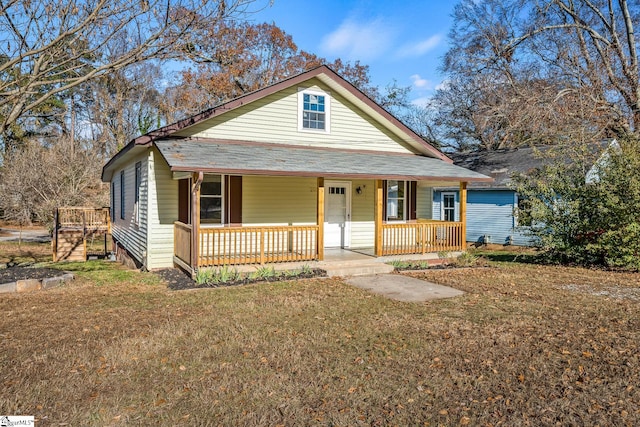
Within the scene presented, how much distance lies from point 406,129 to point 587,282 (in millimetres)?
6777

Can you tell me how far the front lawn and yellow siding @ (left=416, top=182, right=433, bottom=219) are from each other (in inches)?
270

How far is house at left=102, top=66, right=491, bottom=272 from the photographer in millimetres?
10289

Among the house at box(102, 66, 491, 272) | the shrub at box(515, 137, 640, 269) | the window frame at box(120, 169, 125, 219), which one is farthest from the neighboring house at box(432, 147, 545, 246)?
the window frame at box(120, 169, 125, 219)

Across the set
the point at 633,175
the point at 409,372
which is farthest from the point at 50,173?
the point at 633,175

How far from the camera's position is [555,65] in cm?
2038

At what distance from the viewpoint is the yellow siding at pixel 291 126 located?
11953 millimetres

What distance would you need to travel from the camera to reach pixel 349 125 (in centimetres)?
1358

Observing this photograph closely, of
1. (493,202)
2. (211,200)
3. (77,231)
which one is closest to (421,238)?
(211,200)

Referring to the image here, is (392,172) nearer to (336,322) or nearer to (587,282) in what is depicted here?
(587,282)

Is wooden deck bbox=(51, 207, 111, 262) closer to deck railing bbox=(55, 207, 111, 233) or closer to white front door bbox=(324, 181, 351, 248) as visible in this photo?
deck railing bbox=(55, 207, 111, 233)

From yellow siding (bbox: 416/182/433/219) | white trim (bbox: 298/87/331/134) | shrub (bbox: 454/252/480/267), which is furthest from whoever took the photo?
yellow siding (bbox: 416/182/433/219)

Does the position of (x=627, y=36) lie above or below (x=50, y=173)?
above

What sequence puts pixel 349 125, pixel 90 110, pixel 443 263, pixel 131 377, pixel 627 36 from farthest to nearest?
pixel 90 110 → pixel 627 36 → pixel 349 125 → pixel 443 263 → pixel 131 377

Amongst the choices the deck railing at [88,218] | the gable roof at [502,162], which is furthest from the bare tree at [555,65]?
the deck railing at [88,218]
